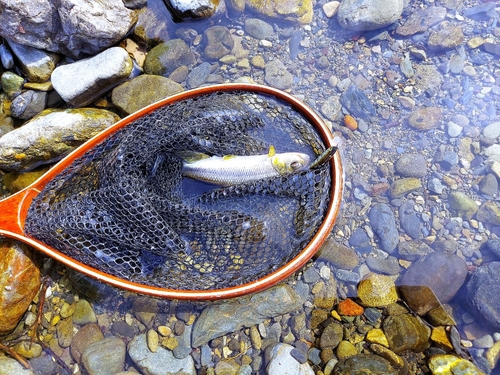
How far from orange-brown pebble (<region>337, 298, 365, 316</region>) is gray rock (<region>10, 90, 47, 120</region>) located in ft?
12.7

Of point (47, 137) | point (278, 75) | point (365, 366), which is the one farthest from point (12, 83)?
point (365, 366)

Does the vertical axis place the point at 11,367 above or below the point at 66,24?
below

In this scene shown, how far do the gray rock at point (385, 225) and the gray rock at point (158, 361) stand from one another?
2266 millimetres

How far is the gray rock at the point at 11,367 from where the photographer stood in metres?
3.67

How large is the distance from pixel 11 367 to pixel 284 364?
254 centimetres

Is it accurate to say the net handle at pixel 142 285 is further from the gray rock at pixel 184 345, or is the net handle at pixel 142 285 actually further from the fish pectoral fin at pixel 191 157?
the gray rock at pixel 184 345

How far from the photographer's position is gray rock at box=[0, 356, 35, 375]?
3.67 m

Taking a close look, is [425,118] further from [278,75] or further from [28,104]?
[28,104]

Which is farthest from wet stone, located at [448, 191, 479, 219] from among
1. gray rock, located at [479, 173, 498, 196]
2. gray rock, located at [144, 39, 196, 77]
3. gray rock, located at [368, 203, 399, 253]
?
gray rock, located at [144, 39, 196, 77]

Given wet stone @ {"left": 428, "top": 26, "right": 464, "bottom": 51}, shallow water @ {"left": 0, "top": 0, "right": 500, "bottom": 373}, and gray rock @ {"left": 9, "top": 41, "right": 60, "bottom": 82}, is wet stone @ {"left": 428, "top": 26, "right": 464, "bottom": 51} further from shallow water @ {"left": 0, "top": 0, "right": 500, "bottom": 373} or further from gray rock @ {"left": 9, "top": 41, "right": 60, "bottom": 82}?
gray rock @ {"left": 9, "top": 41, "right": 60, "bottom": 82}

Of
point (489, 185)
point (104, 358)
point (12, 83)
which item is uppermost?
point (12, 83)

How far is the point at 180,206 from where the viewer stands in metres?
3.27

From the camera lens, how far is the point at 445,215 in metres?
4.20

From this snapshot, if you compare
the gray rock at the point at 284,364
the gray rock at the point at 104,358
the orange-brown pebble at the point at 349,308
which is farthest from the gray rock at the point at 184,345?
the orange-brown pebble at the point at 349,308
